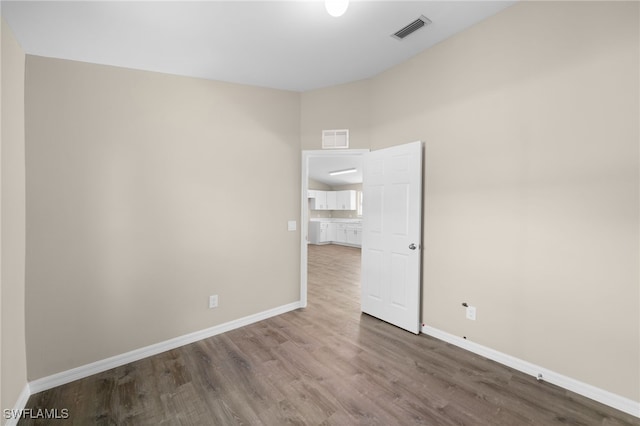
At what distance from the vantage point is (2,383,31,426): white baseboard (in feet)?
5.66

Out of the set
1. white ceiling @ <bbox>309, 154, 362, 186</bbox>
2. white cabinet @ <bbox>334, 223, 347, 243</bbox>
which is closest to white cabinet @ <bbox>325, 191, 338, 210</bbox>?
white ceiling @ <bbox>309, 154, 362, 186</bbox>

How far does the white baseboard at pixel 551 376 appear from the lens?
72.9 inches

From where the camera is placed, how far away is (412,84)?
10.1 feet

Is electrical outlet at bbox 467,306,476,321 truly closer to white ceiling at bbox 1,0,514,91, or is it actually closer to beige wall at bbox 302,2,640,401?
beige wall at bbox 302,2,640,401

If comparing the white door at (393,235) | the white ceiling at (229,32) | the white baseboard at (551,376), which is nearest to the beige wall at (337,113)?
the white door at (393,235)

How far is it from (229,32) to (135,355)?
2.97 metres

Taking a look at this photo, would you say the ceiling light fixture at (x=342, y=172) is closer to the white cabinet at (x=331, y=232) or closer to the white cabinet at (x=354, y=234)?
the white cabinet at (x=354, y=234)

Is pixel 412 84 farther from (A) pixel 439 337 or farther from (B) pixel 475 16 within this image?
(A) pixel 439 337

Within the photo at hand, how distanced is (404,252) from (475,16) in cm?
228

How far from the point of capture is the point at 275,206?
3531 mm

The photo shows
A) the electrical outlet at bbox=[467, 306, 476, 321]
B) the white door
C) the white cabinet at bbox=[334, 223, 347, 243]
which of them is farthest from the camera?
the white cabinet at bbox=[334, 223, 347, 243]

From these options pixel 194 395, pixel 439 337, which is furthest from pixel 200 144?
pixel 439 337

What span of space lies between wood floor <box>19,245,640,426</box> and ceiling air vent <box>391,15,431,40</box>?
294 centimetres

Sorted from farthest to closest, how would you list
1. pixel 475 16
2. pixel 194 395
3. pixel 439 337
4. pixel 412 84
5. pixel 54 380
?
pixel 412 84, pixel 439 337, pixel 475 16, pixel 54 380, pixel 194 395
